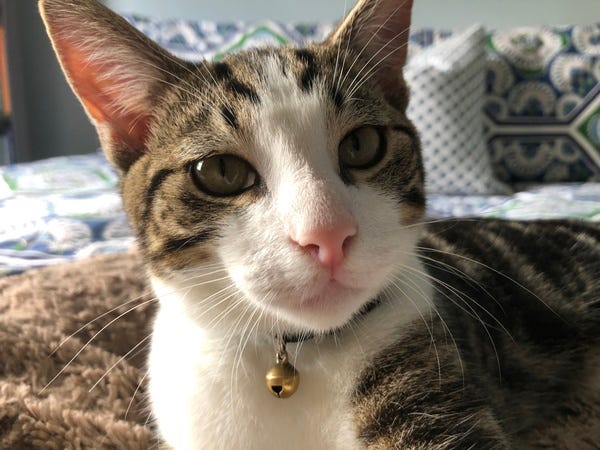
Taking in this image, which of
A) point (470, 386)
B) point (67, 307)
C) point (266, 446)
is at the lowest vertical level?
point (67, 307)

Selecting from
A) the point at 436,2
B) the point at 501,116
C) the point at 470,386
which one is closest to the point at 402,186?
the point at 470,386

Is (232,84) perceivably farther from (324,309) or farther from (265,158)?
(324,309)

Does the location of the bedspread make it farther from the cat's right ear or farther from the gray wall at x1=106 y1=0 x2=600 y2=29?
the gray wall at x1=106 y1=0 x2=600 y2=29

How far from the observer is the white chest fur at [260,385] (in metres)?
0.73

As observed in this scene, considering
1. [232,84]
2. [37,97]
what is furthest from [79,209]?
[37,97]

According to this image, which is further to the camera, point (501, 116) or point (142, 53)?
point (501, 116)

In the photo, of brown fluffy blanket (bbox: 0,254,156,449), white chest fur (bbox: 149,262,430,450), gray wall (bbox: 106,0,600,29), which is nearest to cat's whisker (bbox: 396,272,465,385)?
white chest fur (bbox: 149,262,430,450)

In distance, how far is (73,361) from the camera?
1043 millimetres

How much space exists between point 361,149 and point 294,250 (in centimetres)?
21

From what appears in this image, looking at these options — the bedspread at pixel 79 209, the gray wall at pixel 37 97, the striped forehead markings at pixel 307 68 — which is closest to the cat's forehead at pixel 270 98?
the striped forehead markings at pixel 307 68

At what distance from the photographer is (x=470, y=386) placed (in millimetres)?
751

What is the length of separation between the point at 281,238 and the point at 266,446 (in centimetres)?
29

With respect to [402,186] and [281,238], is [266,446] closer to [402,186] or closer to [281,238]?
[281,238]

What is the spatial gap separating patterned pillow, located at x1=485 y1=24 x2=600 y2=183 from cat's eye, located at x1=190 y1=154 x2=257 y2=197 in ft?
6.79
